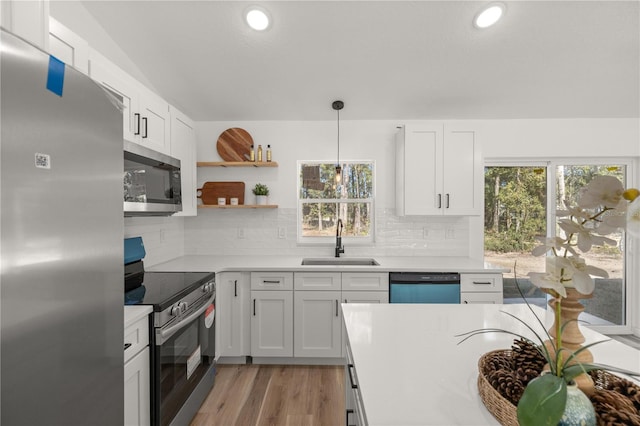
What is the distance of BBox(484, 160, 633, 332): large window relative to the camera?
3.44m

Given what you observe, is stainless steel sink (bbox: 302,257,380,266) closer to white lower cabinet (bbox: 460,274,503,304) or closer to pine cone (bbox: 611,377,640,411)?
white lower cabinet (bbox: 460,274,503,304)

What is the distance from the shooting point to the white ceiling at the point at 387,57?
2.25 metres

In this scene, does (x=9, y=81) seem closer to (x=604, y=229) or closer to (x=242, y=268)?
(x=604, y=229)

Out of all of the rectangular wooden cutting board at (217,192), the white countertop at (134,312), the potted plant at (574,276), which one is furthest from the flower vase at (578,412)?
the rectangular wooden cutting board at (217,192)

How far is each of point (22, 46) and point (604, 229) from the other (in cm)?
127

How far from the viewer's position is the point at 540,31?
7.75 feet

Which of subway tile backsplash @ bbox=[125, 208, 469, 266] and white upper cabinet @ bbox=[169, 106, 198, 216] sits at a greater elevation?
white upper cabinet @ bbox=[169, 106, 198, 216]

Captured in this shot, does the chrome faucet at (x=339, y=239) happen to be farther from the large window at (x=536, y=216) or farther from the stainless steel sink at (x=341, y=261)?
the large window at (x=536, y=216)

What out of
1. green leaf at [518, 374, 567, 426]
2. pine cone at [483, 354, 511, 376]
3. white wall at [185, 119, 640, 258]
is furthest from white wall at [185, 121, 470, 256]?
green leaf at [518, 374, 567, 426]

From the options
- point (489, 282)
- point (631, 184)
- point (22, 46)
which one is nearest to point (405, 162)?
point (489, 282)

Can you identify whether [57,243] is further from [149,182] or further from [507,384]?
[149,182]

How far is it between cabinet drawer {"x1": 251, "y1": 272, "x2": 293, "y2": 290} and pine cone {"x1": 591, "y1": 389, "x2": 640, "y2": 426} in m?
2.30

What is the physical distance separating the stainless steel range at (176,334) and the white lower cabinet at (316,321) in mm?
735

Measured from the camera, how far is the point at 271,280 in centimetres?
280
